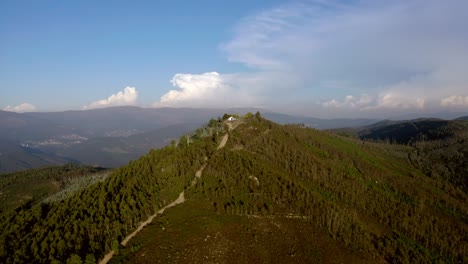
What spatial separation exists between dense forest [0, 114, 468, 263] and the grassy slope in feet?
1.27

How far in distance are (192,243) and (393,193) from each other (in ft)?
343

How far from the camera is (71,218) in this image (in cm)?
4856

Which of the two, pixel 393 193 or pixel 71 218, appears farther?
pixel 393 193

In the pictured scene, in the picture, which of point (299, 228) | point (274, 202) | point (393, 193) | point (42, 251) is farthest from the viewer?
point (393, 193)

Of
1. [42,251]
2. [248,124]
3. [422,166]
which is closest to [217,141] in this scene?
[248,124]

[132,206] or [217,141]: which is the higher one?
[217,141]

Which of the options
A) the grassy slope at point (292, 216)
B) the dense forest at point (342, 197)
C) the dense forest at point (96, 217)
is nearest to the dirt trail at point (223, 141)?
the grassy slope at point (292, 216)

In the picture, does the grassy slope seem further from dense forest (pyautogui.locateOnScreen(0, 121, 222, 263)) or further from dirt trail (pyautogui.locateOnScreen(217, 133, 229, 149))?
dense forest (pyautogui.locateOnScreen(0, 121, 222, 263))

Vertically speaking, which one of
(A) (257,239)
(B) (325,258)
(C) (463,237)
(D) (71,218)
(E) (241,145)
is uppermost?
(E) (241,145)

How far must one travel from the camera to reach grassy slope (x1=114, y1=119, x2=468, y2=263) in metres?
44.9

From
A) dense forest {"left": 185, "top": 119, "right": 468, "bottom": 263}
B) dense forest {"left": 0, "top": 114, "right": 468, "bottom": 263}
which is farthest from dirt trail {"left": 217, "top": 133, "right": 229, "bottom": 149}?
dense forest {"left": 185, "top": 119, "right": 468, "bottom": 263}

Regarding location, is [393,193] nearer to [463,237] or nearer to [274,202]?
[463,237]

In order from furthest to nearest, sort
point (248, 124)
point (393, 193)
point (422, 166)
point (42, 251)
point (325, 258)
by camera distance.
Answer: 1. point (422, 166)
2. point (248, 124)
3. point (393, 193)
4. point (325, 258)
5. point (42, 251)

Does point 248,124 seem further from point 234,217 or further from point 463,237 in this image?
point 463,237
